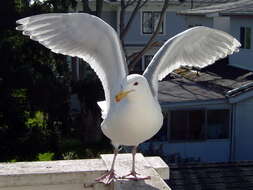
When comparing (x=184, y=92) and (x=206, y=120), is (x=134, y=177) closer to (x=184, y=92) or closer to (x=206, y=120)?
(x=206, y=120)

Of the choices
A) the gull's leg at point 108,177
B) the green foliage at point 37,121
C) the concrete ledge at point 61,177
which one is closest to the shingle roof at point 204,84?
the green foliage at point 37,121

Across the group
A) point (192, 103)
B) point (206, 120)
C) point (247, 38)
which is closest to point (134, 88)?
point (192, 103)

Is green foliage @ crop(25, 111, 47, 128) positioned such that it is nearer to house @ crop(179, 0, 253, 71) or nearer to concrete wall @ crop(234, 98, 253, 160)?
concrete wall @ crop(234, 98, 253, 160)

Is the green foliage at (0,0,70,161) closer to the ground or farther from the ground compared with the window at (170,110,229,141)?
farther from the ground

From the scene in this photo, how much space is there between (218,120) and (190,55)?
27.1ft

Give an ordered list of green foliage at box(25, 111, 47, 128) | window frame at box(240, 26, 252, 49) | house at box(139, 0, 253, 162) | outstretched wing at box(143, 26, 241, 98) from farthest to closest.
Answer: window frame at box(240, 26, 252, 49) < house at box(139, 0, 253, 162) < green foliage at box(25, 111, 47, 128) < outstretched wing at box(143, 26, 241, 98)

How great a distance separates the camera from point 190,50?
423 centimetres

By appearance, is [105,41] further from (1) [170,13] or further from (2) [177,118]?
(1) [170,13]

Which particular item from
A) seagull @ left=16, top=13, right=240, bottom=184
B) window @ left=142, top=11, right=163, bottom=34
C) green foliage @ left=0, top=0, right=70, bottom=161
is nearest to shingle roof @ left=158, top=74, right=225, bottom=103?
green foliage @ left=0, top=0, right=70, bottom=161

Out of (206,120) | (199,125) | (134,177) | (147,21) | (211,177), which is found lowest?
(199,125)

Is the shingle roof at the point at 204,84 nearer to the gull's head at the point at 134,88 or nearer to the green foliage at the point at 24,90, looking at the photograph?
the green foliage at the point at 24,90

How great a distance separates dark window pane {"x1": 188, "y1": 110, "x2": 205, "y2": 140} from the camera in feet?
39.8

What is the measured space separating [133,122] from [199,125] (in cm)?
907

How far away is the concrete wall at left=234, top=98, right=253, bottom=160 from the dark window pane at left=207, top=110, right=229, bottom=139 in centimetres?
24
